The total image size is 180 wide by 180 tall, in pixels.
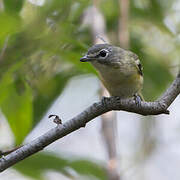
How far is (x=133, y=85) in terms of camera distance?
393cm

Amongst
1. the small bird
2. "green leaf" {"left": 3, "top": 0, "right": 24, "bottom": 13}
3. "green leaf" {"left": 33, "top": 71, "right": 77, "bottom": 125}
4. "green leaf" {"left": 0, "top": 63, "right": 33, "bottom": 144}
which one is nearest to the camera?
"green leaf" {"left": 3, "top": 0, "right": 24, "bottom": 13}

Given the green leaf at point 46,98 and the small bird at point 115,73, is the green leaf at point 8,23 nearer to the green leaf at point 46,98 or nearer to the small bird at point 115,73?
the green leaf at point 46,98

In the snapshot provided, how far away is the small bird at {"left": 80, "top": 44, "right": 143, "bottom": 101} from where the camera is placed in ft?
12.6

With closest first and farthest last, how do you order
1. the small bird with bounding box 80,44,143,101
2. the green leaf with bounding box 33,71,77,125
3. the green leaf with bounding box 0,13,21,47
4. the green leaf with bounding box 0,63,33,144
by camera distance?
1. the green leaf with bounding box 0,13,21,47
2. the green leaf with bounding box 0,63,33,144
3. the green leaf with bounding box 33,71,77,125
4. the small bird with bounding box 80,44,143,101

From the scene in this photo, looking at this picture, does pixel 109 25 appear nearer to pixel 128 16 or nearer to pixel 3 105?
pixel 128 16

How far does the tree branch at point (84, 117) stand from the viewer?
248 centimetres

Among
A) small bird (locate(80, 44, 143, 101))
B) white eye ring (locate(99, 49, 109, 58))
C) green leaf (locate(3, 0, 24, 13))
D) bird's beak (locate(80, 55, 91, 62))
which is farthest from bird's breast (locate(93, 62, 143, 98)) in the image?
green leaf (locate(3, 0, 24, 13))

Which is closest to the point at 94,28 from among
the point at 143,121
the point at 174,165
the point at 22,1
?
the point at 143,121

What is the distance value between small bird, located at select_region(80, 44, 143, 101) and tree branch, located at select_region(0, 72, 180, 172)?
1.03m

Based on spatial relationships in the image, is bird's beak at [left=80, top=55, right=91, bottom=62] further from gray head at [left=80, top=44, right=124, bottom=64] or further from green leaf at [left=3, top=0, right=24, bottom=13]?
green leaf at [left=3, top=0, right=24, bottom=13]

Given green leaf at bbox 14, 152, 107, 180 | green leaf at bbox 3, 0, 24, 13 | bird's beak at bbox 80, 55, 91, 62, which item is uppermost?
green leaf at bbox 3, 0, 24, 13

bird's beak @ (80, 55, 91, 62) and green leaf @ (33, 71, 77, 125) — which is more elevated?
bird's beak @ (80, 55, 91, 62)

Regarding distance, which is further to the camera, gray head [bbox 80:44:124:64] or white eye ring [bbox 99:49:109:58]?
white eye ring [bbox 99:49:109:58]

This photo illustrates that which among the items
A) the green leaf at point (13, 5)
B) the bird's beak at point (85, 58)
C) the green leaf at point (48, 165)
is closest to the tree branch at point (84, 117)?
the bird's beak at point (85, 58)
